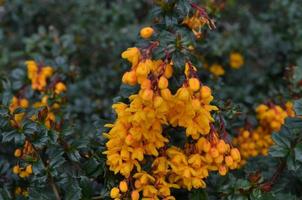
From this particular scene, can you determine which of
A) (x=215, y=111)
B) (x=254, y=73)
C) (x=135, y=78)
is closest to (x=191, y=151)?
(x=215, y=111)

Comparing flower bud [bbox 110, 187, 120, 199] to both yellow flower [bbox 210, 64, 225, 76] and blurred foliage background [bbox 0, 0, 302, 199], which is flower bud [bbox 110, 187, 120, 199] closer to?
blurred foliage background [bbox 0, 0, 302, 199]

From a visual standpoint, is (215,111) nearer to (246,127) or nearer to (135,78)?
(135,78)

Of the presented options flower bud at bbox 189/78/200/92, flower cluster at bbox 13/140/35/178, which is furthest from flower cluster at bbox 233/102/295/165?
flower cluster at bbox 13/140/35/178

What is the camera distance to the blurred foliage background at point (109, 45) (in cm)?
325

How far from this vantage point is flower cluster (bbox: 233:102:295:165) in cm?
262

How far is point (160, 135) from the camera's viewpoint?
197cm

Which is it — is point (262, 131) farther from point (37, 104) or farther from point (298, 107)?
point (37, 104)

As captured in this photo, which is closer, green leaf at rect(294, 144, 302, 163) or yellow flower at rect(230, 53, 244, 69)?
green leaf at rect(294, 144, 302, 163)

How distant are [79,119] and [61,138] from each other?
3.32 feet

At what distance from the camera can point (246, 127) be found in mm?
2740

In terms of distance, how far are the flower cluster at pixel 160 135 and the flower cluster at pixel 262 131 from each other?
0.68 m

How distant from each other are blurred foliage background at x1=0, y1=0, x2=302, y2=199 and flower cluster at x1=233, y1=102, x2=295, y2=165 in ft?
0.64

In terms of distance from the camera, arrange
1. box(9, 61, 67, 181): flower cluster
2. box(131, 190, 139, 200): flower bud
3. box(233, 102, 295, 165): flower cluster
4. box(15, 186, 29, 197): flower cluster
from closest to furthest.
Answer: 1. box(131, 190, 139, 200): flower bud
2. box(9, 61, 67, 181): flower cluster
3. box(15, 186, 29, 197): flower cluster
4. box(233, 102, 295, 165): flower cluster

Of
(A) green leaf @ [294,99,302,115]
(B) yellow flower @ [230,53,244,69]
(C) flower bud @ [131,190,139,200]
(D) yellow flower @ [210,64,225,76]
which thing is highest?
(B) yellow flower @ [230,53,244,69]
